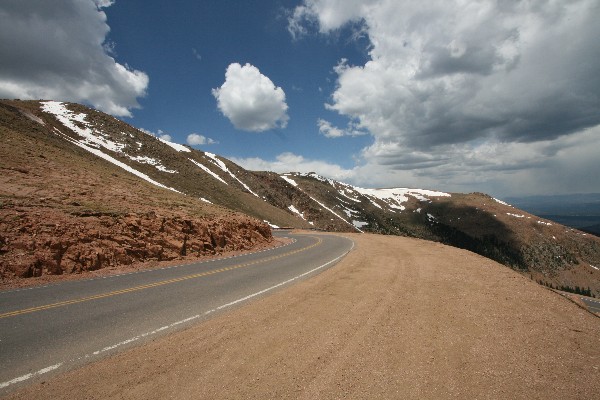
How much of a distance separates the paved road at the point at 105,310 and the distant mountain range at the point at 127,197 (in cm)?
383

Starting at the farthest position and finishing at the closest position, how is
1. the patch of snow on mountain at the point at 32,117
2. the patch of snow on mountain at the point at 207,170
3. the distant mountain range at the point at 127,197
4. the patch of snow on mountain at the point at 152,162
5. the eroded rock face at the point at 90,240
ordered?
the patch of snow on mountain at the point at 207,170
the patch of snow on mountain at the point at 152,162
the patch of snow on mountain at the point at 32,117
the distant mountain range at the point at 127,197
the eroded rock face at the point at 90,240

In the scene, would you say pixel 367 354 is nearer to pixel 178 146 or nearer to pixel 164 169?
pixel 164 169

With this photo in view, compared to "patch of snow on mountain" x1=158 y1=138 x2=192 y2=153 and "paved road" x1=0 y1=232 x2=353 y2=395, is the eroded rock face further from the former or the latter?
"patch of snow on mountain" x1=158 y1=138 x2=192 y2=153

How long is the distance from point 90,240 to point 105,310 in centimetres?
860

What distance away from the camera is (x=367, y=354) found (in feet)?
20.1

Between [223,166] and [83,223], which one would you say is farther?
[223,166]

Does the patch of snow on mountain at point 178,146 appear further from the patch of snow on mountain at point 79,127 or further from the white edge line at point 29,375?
the white edge line at point 29,375

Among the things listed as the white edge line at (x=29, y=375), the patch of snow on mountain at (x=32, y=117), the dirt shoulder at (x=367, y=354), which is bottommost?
the dirt shoulder at (x=367, y=354)

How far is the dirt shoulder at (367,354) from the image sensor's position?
16.4 feet

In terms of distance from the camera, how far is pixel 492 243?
168 metres

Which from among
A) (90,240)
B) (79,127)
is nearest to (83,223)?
(90,240)

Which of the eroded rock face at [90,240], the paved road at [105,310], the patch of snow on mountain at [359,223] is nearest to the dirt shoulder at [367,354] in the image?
the paved road at [105,310]

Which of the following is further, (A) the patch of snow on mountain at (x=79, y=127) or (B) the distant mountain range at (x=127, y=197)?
(A) the patch of snow on mountain at (x=79, y=127)

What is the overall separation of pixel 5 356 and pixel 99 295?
446 cm
